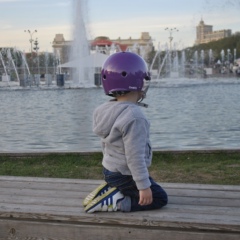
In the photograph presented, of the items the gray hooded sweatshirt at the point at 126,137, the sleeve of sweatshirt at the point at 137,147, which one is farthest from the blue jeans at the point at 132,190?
the sleeve of sweatshirt at the point at 137,147

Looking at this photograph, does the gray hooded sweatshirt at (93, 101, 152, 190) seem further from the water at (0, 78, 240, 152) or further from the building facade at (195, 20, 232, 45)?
the building facade at (195, 20, 232, 45)

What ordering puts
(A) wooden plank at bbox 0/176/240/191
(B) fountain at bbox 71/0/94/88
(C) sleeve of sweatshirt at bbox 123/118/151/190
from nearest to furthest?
(C) sleeve of sweatshirt at bbox 123/118/151/190, (A) wooden plank at bbox 0/176/240/191, (B) fountain at bbox 71/0/94/88

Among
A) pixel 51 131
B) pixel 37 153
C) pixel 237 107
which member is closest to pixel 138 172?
pixel 37 153

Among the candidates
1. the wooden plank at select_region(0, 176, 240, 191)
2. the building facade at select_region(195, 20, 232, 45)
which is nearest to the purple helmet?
the wooden plank at select_region(0, 176, 240, 191)

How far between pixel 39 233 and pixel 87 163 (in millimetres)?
3703

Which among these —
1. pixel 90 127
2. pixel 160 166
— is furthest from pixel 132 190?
pixel 90 127

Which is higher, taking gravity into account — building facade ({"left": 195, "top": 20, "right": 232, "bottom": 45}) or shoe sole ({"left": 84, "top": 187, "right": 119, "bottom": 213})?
building facade ({"left": 195, "top": 20, "right": 232, "bottom": 45})

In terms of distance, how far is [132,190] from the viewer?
3439 millimetres

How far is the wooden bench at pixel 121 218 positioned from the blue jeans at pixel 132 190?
0.17 ft

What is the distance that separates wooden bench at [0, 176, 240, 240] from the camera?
121 inches

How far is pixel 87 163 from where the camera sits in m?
7.04

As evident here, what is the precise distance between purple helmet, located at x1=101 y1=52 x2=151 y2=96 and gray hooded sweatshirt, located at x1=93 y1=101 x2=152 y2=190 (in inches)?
4.2

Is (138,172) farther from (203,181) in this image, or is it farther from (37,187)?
(203,181)

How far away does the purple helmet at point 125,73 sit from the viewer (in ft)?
10.8
